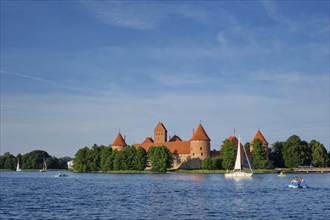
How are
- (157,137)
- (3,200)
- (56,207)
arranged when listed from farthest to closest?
(157,137) → (3,200) → (56,207)

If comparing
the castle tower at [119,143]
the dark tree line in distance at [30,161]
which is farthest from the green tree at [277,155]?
the dark tree line in distance at [30,161]

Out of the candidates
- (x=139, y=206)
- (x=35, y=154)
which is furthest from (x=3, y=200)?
(x=35, y=154)

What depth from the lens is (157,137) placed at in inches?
6137

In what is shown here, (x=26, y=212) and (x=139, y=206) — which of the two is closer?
(x=26, y=212)

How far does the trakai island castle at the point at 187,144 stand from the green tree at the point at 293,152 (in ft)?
18.4

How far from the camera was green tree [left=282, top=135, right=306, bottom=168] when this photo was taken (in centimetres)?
11481

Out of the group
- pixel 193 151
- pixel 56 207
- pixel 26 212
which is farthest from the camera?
pixel 193 151

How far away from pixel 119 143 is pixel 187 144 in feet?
70.3

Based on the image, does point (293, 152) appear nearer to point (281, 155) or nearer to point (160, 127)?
point (281, 155)

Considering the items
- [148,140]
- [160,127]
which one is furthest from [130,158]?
[148,140]

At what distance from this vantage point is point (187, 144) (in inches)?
5448

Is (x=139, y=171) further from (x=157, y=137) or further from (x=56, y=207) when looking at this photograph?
(x=56, y=207)

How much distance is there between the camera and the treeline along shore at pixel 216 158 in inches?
4134

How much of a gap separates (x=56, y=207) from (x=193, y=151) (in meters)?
91.6
